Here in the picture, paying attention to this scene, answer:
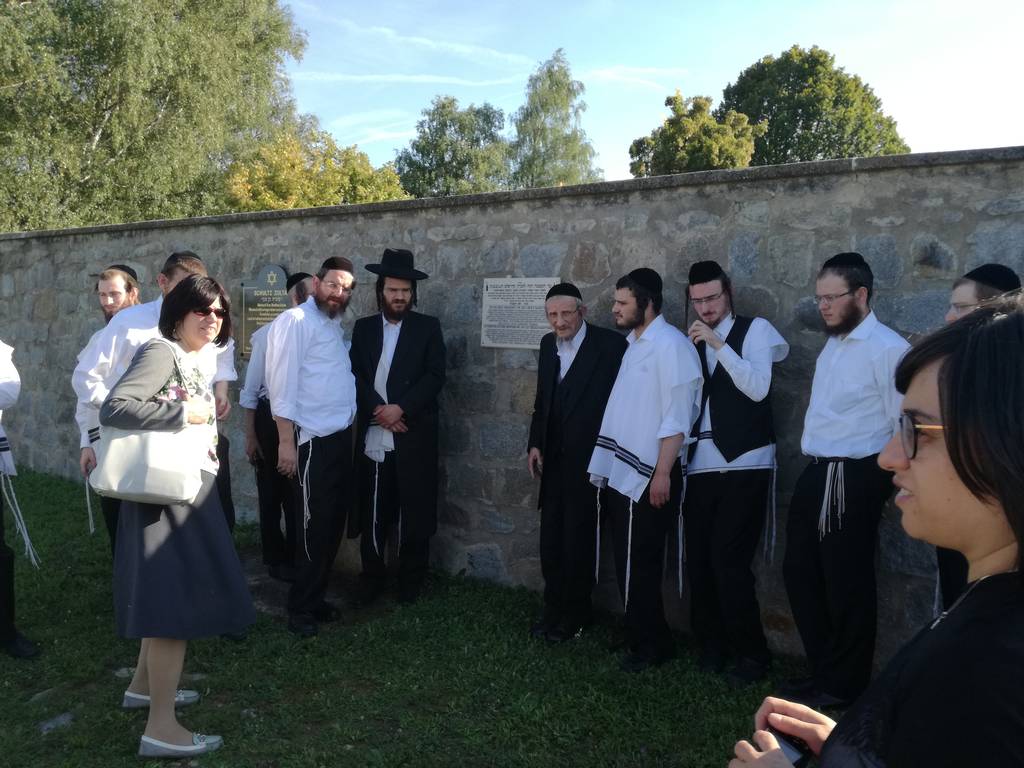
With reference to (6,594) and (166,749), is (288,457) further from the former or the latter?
(166,749)

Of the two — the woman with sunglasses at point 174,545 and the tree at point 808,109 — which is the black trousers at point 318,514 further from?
the tree at point 808,109

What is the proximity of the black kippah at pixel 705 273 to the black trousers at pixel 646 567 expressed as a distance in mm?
912

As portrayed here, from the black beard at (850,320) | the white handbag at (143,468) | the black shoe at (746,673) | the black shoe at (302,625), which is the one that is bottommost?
the black shoe at (302,625)

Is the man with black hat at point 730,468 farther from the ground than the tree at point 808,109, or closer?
closer

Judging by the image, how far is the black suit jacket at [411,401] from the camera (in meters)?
4.87

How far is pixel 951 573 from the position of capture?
10.6ft

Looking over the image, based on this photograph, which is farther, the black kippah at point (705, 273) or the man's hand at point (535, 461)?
the man's hand at point (535, 461)

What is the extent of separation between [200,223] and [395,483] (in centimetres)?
325

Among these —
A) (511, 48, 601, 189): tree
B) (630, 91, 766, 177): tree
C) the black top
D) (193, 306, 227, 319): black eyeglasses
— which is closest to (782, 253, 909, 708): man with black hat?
the black top

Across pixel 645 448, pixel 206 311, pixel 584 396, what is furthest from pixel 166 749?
pixel 584 396

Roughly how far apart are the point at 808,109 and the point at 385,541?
2797 cm

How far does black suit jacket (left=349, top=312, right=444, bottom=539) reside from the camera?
4.87 m

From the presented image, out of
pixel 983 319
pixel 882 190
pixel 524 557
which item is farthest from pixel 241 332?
pixel 983 319

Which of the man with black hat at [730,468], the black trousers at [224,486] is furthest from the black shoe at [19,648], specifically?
the man with black hat at [730,468]
